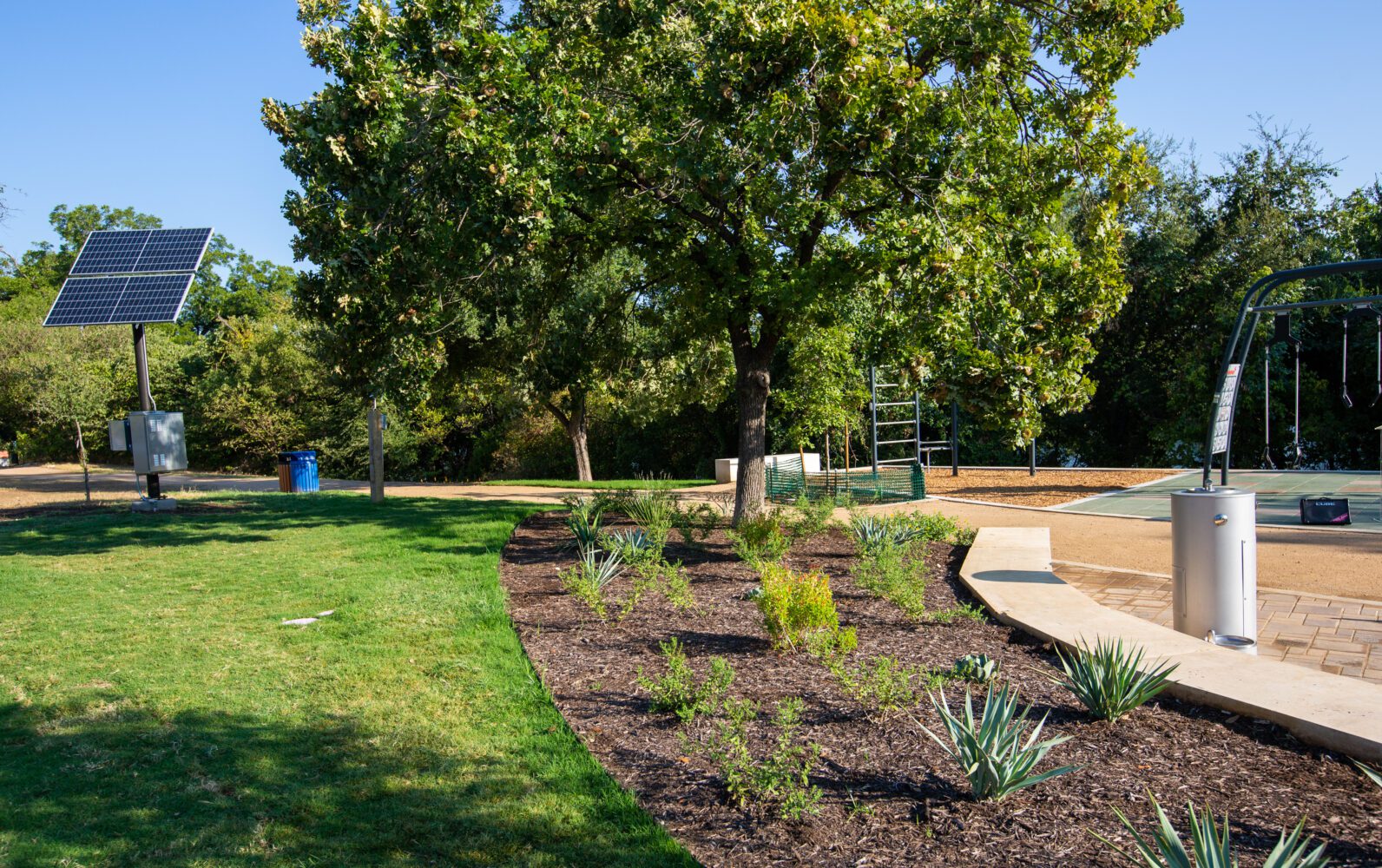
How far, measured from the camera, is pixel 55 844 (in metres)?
3.77

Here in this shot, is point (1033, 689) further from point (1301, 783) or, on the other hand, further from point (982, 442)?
point (982, 442)

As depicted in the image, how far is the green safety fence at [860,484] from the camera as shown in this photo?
16.4 m

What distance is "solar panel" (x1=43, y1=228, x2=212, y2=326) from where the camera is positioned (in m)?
14.0

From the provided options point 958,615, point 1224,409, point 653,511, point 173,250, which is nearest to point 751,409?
point 653,511

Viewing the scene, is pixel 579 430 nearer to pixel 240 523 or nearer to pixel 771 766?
pixel 240 523

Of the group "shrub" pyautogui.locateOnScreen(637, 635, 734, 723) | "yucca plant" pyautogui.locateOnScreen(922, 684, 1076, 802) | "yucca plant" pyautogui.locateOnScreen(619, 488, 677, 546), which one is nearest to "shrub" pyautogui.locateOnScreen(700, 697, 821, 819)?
"shrub" pyautogui.locateOnScreen(637, 635, 734, 723)

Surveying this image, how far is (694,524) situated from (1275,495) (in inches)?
419

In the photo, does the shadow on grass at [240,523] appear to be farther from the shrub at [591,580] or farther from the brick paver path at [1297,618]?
the brick paver path at [1297,618]

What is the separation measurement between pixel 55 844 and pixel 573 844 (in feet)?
7.04

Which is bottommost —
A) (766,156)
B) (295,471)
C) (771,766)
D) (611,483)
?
(771,766)

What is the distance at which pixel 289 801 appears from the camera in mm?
4164

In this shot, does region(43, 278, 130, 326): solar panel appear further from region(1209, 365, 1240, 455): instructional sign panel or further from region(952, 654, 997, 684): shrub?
region(1209, 365, 1240, 455): instructional sign panel

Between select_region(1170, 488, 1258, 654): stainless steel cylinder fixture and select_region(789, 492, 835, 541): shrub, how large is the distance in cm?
446

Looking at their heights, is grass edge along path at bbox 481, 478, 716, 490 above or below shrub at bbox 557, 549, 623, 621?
above
